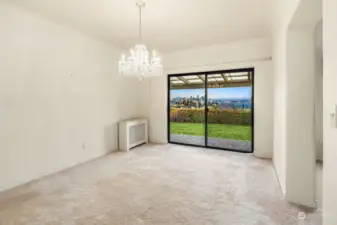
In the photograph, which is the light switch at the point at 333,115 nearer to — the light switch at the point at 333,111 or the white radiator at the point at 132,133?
the light switch at the point at 333,111

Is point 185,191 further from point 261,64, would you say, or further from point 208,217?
point 261,64

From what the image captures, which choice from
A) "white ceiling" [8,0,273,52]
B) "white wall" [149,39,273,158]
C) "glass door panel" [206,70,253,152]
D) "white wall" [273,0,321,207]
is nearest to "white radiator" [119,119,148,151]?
"white wall" [149,39,273,158]

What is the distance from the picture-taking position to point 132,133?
5.17m

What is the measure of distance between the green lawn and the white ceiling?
2.08 metres

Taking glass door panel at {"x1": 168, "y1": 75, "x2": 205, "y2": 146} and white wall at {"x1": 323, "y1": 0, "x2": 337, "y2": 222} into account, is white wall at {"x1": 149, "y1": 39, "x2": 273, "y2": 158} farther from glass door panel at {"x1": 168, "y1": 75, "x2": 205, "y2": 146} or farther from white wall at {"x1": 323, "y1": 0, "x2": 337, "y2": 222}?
white wall at {"x1": 323, "y1": 0, "x2": 337, "y2": 222}

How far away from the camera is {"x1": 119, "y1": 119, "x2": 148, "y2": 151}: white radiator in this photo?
4.84 meters

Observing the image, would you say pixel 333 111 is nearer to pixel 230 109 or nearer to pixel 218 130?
pixel 230 109

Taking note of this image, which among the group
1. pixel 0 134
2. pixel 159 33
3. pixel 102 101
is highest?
pixel 159 33

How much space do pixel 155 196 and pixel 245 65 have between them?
3.38 metres

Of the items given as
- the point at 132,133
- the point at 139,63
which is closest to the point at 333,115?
the point at 139,63

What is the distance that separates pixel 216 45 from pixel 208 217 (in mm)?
3793

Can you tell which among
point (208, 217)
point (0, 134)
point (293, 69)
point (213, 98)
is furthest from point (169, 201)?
point (213, 98)

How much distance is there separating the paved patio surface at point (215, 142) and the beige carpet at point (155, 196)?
3.10 feet

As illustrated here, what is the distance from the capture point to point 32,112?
123 inches
